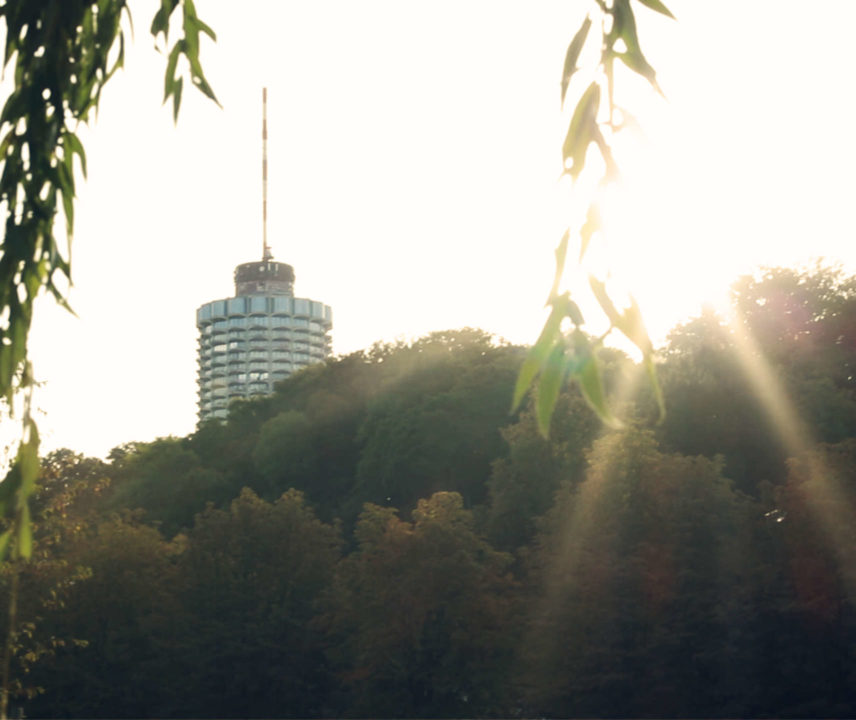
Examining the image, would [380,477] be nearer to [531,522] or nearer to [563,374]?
[531,522]

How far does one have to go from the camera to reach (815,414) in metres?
56.8

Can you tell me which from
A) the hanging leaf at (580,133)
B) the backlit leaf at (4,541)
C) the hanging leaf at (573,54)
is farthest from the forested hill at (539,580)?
the hanging leaf at (580,133)

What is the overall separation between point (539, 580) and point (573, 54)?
1734 inches

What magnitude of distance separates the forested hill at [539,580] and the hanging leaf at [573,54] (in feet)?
99.4

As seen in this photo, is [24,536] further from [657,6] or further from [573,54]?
[657,6]

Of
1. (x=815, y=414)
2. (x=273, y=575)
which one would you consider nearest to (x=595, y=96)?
(x=273, y=575)

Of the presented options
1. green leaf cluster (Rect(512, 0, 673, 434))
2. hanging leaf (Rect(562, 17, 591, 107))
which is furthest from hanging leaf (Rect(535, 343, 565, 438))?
hanging leaf (Rect(562, 17, 591, 107))

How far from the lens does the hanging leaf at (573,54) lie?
4352mm

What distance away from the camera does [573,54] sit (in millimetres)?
4445

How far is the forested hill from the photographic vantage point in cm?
4178

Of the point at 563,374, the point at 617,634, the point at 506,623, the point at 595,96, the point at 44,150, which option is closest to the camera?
the point at 563,374

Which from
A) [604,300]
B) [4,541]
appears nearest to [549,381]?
[604,300]

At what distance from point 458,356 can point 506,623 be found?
120 ft

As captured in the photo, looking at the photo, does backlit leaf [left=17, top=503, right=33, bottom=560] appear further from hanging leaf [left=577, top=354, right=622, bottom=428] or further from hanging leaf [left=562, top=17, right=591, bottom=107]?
hanging leaf [left=562, top=17, right=591, bottom=107]
